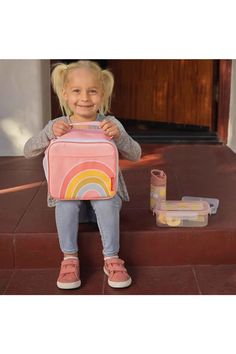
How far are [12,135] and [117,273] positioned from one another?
7.86 feet

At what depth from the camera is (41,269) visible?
259 cm

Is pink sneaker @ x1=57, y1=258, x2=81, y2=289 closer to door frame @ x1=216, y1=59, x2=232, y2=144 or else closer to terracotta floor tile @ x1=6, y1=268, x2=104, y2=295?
terracotta floor tile @ x1=6, y1=268, x2=104, y2=295

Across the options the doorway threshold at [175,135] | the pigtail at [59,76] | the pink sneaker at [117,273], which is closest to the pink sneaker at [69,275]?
the pink sneaker at [117,273]

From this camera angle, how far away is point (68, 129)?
91.0 inches

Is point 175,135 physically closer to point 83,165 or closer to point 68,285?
point 83,165

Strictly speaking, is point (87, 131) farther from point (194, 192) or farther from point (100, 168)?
point (194, 192)

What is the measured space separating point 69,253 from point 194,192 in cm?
115

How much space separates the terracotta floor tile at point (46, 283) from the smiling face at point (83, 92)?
2.65 ft

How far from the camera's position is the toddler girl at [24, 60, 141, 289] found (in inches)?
90.3

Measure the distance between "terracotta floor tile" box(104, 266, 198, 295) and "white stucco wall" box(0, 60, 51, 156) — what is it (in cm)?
224

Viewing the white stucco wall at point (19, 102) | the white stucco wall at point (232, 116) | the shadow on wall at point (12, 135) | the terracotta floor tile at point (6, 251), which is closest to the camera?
the terracotta floor tile at point (6, 251)

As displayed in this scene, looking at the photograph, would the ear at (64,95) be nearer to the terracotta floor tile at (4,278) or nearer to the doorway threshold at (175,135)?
the terracotta floor tile at (4,278)

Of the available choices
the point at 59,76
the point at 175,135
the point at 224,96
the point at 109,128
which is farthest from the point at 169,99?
the point at 109,128

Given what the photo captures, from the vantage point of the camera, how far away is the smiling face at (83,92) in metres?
2.28
